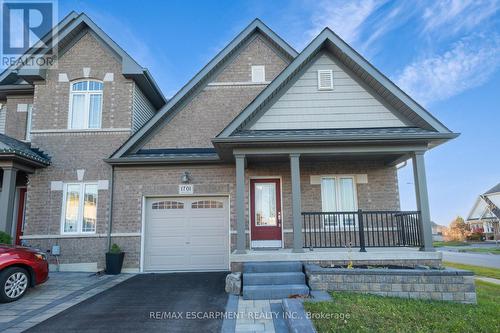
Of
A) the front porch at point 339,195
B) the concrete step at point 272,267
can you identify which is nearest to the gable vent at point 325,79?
the front porch at point 339,195

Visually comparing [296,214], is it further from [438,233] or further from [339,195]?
[438,233]

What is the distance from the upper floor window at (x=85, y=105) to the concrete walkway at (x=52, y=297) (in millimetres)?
4789

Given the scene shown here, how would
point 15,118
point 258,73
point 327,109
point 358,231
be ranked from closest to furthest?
1. point 327,109
2. point 358,231
3. point 258,73
4. point 15,118

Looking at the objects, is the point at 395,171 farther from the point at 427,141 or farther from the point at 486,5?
the point at 486,5

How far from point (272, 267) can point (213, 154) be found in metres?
4.17

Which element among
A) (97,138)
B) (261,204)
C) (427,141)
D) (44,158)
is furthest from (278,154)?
(44,158)

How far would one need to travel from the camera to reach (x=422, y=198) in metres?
7.77

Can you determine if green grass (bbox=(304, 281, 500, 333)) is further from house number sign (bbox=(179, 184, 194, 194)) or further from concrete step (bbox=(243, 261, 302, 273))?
house number sign (bbox=(179, 184, 194, 194))

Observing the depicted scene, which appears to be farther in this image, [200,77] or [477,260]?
[477,260]

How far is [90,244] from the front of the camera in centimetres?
971

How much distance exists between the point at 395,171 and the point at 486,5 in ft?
38.6

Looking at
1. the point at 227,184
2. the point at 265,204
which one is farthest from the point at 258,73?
the point at 265,204

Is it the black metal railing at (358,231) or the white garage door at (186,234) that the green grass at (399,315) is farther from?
the white garage door at (186,234)

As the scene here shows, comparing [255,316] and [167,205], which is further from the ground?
[167,205]
